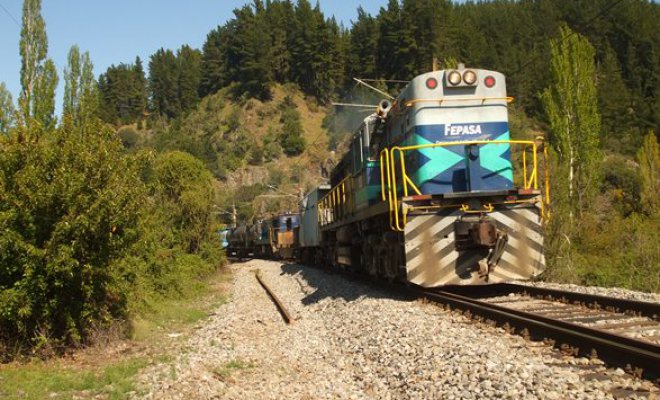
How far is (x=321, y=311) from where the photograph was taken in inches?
447

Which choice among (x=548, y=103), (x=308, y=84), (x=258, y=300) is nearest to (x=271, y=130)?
(x=308, y=84)

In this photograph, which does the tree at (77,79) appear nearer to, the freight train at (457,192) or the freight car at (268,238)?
the freight car at (268,238)

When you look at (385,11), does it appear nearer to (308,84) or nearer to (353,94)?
(353,94)

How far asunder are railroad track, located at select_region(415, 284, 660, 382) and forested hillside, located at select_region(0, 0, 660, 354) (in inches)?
167

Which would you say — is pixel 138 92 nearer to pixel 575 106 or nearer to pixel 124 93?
pixel 124 93

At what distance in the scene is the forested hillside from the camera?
25.1 ft

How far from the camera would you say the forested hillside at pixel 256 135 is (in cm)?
764

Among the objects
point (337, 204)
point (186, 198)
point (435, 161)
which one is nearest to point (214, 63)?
point (186, 198)

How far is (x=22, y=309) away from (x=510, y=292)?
25.8ft

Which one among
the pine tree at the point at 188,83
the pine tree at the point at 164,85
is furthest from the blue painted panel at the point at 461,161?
the pine tree at the point at 164,85

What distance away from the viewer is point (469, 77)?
10227 mm

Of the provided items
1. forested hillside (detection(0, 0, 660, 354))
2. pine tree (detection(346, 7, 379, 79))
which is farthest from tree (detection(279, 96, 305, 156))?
pine tree (detection(346, 7, 379, 79))

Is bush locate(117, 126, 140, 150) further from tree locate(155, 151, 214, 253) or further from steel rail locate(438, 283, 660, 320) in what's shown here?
steel rail locate(438, 283, 660, 320)

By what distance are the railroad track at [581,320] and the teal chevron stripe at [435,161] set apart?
2096mm
